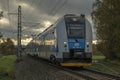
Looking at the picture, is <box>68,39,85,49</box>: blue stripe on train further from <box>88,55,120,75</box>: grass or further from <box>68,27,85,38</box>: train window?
<box>88,55,120,75</box>: grass

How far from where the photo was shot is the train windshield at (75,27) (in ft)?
86.6

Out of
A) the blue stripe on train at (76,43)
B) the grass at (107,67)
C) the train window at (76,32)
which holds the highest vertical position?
the train window at (76,32)

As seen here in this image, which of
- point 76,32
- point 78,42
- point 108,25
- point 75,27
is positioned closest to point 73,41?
point 78,42

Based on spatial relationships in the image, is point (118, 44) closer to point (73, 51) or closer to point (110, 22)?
point (110, 22)

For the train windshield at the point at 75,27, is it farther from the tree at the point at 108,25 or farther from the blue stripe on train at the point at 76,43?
the tree at the point at 108,25

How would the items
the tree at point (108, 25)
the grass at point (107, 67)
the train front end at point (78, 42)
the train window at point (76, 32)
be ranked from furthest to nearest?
the tree at point (108, 25) → the grass at point (107, 67) → the train window at point (76, 32) → the train front end at point (78, 42)

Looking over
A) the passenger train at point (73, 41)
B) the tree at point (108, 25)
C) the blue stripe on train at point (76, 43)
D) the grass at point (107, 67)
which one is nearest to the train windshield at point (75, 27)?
the passenger train at point (73, 41)

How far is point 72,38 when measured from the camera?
2620 cm

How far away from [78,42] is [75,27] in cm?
120

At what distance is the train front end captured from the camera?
25.7 meters

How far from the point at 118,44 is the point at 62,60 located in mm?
21788

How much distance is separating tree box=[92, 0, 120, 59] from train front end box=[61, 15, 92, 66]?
63.3 feet

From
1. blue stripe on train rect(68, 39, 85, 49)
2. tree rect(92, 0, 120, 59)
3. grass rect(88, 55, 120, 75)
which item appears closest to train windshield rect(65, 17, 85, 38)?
blue stripe on train rect(68, 39, 85, 49)

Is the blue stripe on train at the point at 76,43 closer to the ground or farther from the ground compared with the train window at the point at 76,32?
closer to the ground
